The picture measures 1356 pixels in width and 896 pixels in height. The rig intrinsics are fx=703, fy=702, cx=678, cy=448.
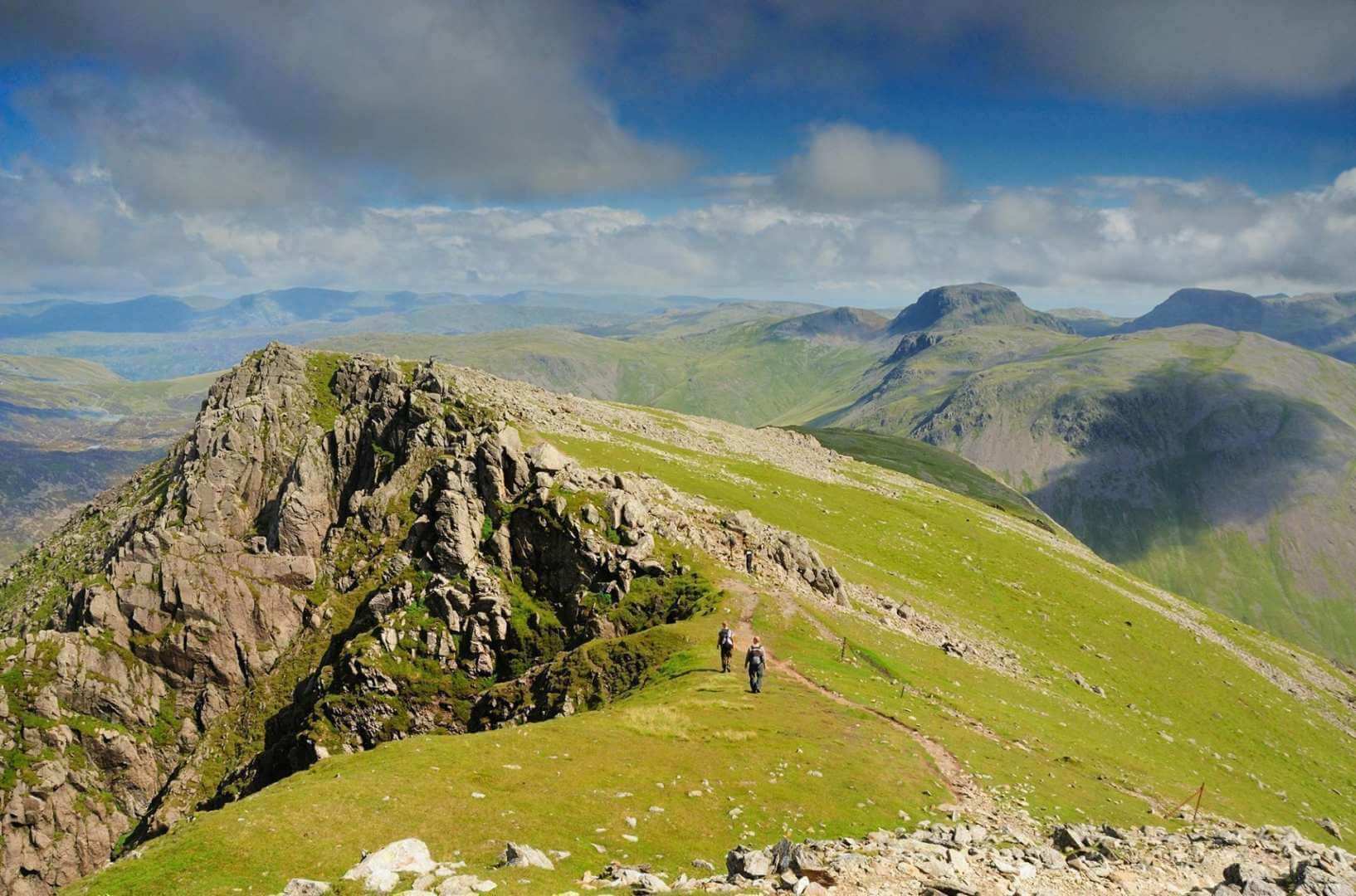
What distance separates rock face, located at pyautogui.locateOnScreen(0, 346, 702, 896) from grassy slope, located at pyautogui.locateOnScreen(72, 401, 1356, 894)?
438 inches

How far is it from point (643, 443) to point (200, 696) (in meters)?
65.3

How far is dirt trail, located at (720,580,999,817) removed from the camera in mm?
29531

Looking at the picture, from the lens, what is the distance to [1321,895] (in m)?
18.5

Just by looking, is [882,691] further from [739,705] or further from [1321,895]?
[1321,895]

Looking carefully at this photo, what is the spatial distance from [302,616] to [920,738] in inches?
2203

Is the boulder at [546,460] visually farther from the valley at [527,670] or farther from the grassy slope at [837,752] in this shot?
the grassy slope at [837,752]

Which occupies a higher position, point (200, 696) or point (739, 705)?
point (739, 705)

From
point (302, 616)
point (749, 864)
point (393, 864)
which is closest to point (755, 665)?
point (749, 864)

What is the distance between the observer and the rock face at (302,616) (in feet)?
164

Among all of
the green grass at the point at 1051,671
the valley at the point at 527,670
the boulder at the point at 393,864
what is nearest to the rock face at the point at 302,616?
the valley at the point at 527,670

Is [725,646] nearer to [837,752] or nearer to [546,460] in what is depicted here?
[837,752]

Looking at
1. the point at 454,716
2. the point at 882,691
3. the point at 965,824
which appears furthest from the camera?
the point at 454,716

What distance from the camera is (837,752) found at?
3150 cm

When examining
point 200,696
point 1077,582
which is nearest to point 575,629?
point 200,696
